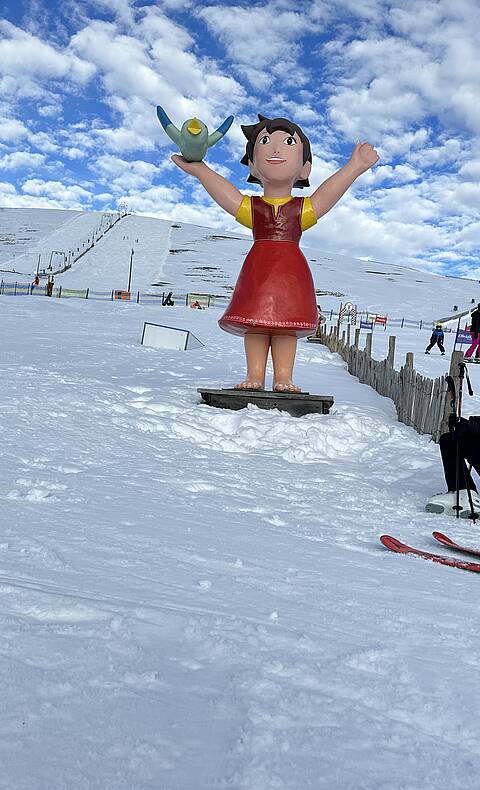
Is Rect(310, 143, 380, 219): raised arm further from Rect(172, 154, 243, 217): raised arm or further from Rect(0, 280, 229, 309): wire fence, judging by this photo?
Rect(0, 280, 229, 309): wire fence

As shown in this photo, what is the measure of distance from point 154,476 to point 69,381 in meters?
3.12

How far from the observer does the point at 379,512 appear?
3.63m

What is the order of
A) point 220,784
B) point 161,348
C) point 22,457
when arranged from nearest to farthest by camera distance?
point 220,784
point 22,457
point 161,348

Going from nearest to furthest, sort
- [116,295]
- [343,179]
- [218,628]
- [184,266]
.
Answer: [218,628], [343,179], [116,295], [184,266]

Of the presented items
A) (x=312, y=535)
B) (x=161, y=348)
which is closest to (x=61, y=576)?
(x=312, y=535)

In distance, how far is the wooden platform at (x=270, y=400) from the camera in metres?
6.23

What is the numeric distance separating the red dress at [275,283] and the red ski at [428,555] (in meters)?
3.54

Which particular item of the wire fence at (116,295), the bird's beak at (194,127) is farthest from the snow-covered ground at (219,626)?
the wire fence at (116,295)

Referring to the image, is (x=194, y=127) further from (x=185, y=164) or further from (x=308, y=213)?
(x=308, y=213)

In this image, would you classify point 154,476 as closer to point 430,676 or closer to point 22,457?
point 22,457

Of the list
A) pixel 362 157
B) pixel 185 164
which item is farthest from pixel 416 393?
pixel 185 164

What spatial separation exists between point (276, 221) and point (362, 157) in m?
1.06

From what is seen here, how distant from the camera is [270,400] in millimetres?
6266

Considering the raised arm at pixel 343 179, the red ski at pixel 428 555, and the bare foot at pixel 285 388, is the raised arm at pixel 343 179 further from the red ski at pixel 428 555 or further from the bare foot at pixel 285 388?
the red ski at pixel 428 555
